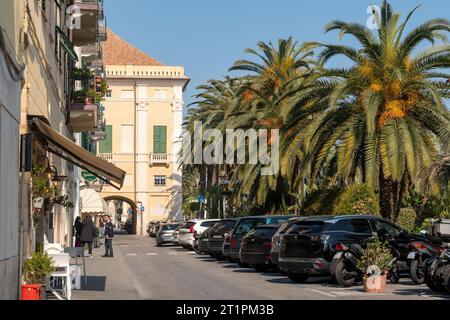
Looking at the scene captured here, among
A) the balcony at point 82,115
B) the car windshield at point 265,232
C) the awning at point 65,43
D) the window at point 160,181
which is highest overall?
the awning at point 65,43

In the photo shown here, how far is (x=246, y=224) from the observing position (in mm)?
31547

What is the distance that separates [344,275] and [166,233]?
34.2 meters

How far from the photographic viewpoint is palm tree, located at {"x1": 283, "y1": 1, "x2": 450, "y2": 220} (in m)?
29.6

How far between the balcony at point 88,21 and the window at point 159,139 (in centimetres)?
4822

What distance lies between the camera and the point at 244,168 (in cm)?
4800

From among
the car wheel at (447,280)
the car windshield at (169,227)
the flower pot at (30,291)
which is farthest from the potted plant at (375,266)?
the car windshield at (169,227)

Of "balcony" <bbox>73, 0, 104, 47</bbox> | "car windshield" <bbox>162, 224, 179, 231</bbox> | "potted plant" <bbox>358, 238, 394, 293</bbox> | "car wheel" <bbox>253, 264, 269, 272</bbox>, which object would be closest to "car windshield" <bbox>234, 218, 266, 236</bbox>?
"car wheel" <bbox>253, 264, 269, 272</bbox>

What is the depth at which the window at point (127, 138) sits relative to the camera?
92.0 metres

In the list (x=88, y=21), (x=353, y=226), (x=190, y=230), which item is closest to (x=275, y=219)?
(x=353, y=226)

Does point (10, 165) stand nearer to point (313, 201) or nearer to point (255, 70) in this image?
point (313, 201)

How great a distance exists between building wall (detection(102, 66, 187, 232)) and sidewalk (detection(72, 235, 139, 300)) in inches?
2242

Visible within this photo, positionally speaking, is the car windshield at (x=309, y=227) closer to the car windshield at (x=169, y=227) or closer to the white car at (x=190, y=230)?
the white car at (x=190, y=230)

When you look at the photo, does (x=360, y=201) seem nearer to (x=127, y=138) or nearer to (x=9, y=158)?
(x=9, y=158)

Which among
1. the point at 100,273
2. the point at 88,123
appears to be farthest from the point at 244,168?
the point at 100,273
